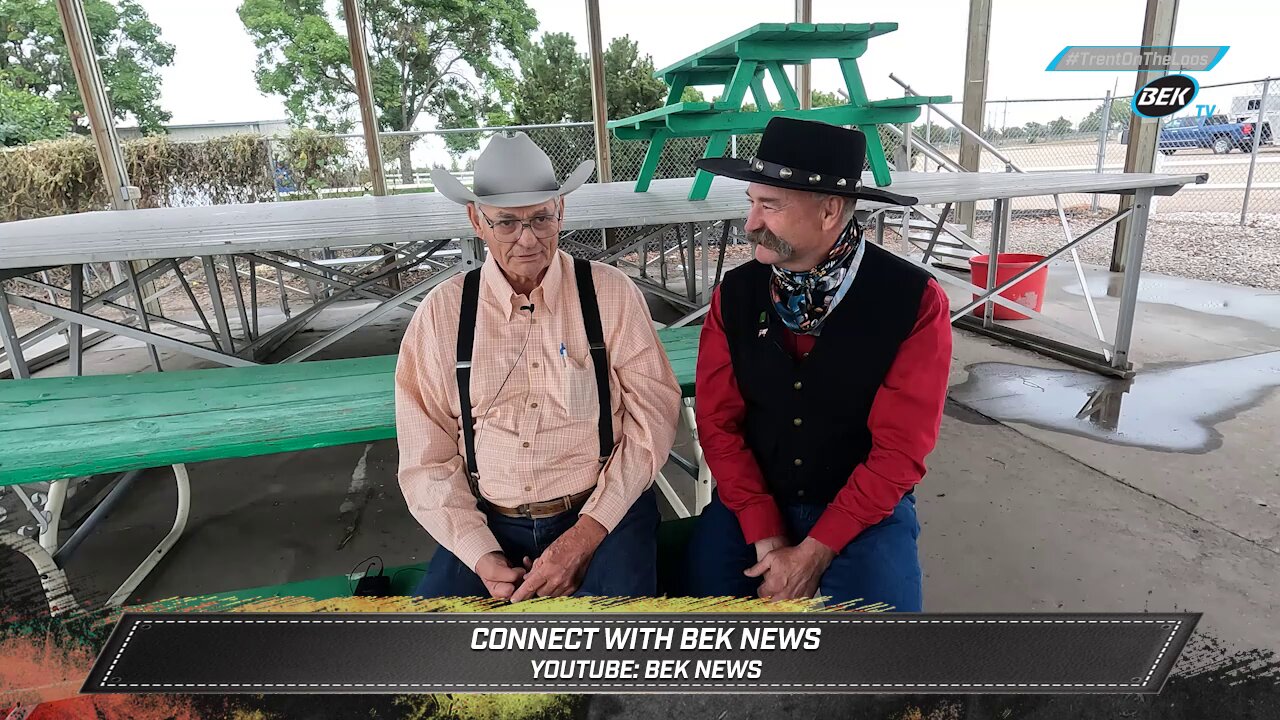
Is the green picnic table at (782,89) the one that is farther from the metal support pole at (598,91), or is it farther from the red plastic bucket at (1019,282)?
the metal support pole at (598,91)

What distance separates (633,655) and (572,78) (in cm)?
912

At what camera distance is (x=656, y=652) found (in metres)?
1.00

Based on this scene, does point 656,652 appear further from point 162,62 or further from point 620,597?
point 162,62

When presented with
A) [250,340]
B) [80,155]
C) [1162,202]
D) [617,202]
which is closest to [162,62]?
[80,155]

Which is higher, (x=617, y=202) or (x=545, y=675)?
(x=617, y=202)

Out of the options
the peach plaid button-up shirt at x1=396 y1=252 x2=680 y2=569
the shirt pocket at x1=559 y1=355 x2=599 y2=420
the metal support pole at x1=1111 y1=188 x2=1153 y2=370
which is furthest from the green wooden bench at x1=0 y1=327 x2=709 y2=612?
the metal support pole at x1=1111 y1=188 x2=1153 y2=370

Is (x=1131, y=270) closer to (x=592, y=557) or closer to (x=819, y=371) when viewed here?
(x=819, y=371)

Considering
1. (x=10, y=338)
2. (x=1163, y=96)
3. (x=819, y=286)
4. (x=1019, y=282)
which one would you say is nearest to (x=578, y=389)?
(x=819, y=286)

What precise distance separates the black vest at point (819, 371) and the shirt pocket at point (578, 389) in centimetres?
38

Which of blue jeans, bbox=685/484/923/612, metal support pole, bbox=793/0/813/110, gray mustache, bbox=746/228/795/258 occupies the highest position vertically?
metal support pole, bbox=793/0/813/110

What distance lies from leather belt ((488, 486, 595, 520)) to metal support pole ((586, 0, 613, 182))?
18.1 feet

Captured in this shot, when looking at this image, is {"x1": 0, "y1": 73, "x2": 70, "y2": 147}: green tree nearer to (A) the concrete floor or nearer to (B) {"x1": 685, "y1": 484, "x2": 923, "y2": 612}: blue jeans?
(A) the concrete floor

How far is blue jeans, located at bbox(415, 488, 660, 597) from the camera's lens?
5.34 ft

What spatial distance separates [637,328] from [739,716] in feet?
3.14
